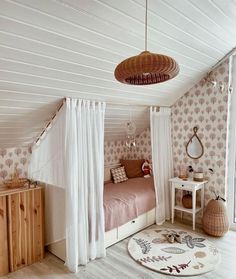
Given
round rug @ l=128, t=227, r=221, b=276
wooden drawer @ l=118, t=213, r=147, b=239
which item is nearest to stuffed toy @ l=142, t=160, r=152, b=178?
wooden drawer @ l=118, t=213, r=147, b=239

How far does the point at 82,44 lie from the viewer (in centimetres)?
193

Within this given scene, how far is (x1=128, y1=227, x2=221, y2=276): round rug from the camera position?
257 centimetres

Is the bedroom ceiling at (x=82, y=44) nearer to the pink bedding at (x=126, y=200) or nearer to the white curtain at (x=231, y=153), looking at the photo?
the white curtain at (x=231, y=153)

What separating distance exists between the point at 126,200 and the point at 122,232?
1.43ft

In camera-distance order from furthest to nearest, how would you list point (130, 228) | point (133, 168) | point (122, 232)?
point (133, 168)
point (130, 228)
point (122, 232)

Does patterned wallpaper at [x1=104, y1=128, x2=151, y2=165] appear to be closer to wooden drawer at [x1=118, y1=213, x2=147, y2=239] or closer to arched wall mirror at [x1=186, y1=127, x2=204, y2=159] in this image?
arched wall mirror at [x1=186, y1=127, x2=204, y2=159]

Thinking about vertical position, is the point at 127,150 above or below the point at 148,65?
below

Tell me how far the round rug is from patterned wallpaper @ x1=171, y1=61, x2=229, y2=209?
829mm

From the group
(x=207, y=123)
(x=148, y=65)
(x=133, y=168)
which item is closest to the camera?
(x=148, y=65)

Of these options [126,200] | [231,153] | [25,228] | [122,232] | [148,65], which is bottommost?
[122,232]

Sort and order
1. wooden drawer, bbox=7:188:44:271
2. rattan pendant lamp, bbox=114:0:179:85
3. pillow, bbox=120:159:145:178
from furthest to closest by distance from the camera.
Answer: pillow, bbox=120:159:145:178 < wooden drawer, bbox=7:188:44:271 < rattan pendant lamp, bbox=114:0:179:85

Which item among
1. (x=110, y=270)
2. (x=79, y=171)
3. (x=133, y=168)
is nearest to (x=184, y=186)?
(x=133, y=168)

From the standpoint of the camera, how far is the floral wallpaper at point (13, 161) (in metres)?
2.92

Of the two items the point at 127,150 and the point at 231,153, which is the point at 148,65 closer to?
the point at 231,153
